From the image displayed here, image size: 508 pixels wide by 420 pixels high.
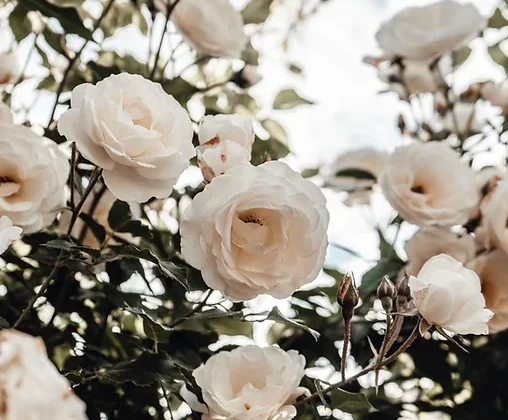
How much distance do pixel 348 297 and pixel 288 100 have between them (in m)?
0.40

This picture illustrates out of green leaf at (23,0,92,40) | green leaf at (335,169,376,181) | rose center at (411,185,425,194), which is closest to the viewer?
green leaf at (23,0,92,40)

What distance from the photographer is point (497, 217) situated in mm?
585

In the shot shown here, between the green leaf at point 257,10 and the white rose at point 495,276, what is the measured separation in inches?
12.7

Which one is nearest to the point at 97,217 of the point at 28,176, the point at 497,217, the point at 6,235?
the point at 28,176

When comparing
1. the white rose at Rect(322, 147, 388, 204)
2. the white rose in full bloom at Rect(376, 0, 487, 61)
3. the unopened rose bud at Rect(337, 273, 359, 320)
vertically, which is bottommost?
the white rose at Rect(322, 147, 388, 204)

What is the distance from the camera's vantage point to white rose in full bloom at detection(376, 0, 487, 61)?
678mm

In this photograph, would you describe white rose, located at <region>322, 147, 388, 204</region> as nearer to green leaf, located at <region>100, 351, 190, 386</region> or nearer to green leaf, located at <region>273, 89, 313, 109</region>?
green leaf, located at <region>273, 89, 313, 109</region>

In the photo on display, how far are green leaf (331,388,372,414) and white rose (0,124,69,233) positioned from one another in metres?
0.22

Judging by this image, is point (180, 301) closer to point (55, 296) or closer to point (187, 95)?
point (55, 296)

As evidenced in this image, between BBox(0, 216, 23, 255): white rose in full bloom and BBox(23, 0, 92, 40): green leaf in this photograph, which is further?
BBox(23, 0, 92, 40): green leaf


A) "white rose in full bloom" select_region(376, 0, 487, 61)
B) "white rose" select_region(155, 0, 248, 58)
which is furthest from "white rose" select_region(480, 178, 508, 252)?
"white rose" select_region(155, 0, 248, 58)

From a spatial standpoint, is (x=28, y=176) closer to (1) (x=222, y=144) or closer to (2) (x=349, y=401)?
(1) (x=222, y=144)

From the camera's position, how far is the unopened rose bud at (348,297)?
0.40 meters

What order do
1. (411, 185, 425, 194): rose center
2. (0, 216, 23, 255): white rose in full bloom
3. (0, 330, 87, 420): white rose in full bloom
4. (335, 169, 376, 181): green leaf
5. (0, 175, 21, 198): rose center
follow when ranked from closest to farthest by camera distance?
1. (0, 330, 87, 420): white rose in full bloom
2. (0, 216, 23, 255): white rose in full bloom
3. (0, 175, 21, 198): rose center
4. (411, 185, 425, 194): rose center
5. (335, 169, 376, 181): green leaf
